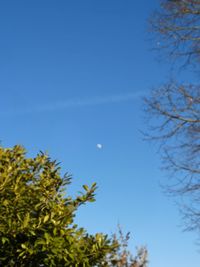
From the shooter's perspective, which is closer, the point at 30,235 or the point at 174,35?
the point at 30,235

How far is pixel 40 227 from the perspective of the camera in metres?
6.67

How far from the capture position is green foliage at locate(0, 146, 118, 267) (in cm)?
657

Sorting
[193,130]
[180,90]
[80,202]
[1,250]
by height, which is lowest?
[1,250]

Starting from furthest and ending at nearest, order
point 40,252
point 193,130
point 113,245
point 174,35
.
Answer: point 174,35 < point 193,130 < point 113,245 < point 40,252

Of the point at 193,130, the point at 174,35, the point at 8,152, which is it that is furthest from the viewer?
the point at 174,35

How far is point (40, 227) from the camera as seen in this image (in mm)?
6672

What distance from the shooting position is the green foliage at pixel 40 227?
6.57m

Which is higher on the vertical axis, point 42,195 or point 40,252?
point 42,195

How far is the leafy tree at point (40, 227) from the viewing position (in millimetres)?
6574

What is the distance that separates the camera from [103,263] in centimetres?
741

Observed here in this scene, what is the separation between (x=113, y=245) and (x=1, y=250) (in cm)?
174

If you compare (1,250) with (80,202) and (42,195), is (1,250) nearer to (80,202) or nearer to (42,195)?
(42,195)

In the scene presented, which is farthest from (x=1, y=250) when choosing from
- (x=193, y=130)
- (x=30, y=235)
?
(x=193, y=130)

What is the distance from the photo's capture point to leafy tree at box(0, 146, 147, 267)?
657 cm
